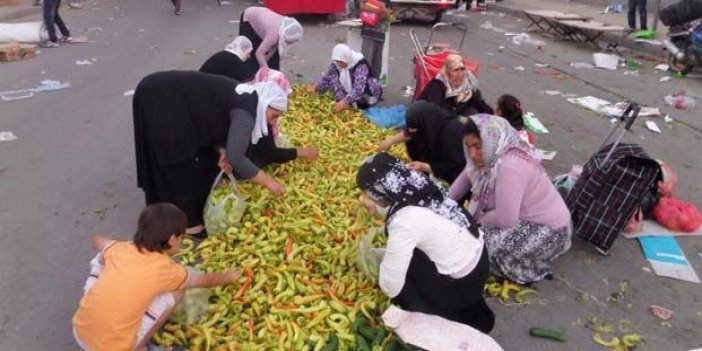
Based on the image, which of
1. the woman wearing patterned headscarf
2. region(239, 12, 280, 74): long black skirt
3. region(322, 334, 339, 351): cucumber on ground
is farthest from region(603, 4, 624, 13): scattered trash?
region(322, 334, 339, 351): cucumber on ground

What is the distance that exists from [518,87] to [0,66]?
327 inches

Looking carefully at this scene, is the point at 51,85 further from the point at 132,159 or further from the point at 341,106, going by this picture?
the point at 341,106

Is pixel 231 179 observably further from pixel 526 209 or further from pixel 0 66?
pixel 0 66

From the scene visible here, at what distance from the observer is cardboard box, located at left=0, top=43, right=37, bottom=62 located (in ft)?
28.6

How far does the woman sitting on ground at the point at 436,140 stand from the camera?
4191 millimetres

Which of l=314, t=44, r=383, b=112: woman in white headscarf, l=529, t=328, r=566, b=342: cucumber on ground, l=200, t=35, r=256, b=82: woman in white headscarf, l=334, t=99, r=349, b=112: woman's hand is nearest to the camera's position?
l=529, t=328, r=566, b=342: cucumber on ground

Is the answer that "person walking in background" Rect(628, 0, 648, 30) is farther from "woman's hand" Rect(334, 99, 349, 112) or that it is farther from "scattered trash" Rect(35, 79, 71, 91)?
"scattered trash" Rect(35, 79, 71, 91)

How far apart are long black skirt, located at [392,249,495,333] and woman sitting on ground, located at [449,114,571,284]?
20.9 inches

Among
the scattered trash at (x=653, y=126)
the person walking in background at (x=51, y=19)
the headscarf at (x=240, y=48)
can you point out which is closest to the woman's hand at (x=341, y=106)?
Result: the headscarf at (x=240, y=48)

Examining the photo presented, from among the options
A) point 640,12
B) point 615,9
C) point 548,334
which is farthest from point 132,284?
point 615,9

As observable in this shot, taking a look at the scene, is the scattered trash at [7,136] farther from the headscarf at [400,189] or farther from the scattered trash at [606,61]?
the scattered trash at [606,61]

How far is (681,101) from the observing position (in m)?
7.07

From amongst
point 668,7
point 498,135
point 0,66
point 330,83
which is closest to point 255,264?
point 498,135

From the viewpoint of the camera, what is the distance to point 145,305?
2430 millimetres
